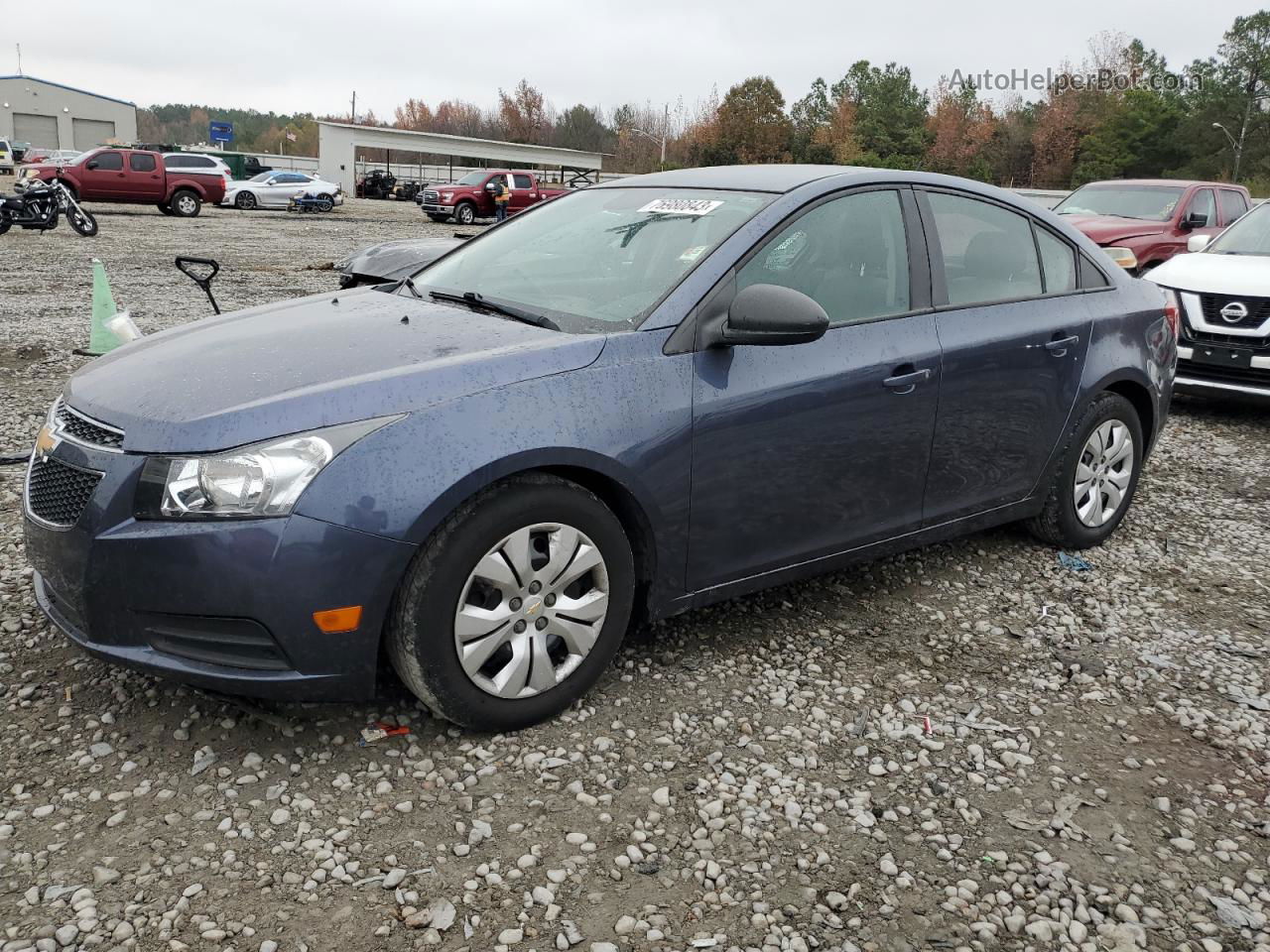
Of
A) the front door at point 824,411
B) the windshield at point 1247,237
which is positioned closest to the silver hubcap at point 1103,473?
the front door at point 824,411

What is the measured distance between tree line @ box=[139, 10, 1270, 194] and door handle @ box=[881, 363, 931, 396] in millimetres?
51604

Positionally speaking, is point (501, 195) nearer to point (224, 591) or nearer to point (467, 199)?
point (467, 199)

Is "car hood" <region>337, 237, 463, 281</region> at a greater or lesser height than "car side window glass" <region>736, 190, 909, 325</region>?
lesser

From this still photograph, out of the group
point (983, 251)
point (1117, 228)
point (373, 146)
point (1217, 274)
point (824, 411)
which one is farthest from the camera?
point (373, 146)

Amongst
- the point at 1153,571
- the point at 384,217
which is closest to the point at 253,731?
the point at 1153,571

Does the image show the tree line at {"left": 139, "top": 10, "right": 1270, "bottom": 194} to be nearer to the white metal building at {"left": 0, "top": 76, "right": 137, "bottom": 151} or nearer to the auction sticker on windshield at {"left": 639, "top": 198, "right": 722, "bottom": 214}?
the white metal building at {"left": 0, "top": 76, "right": 137, "bottom": 151}

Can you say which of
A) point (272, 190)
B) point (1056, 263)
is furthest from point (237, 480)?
point (272, 190)

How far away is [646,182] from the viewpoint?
4.21m

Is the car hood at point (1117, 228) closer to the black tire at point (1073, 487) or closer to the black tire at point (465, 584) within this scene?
the black tire at point (1073, 487)

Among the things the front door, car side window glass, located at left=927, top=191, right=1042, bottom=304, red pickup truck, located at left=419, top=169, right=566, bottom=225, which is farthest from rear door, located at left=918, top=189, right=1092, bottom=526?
red pickup truck, located at left=419, top=169, right=566, bottom=225

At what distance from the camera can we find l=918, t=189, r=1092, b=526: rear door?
12.9 feet

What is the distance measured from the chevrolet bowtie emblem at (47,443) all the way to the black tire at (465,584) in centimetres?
111

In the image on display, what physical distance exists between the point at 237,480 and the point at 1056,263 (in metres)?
3.49

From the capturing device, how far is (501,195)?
30.8 meters
